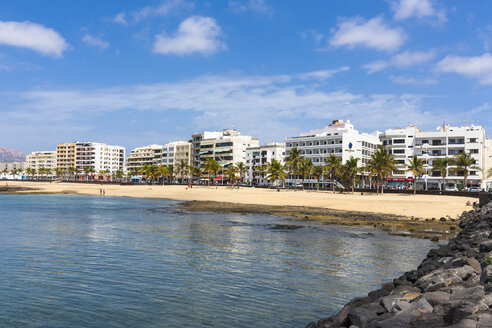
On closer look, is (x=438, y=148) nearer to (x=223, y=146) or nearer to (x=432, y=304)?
(x=223, y=146)

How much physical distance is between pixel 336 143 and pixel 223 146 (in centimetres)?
5825

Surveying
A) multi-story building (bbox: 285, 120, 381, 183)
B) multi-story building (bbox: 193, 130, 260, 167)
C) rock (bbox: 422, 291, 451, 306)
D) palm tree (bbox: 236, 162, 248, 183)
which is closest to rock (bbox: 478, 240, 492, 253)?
rock (bbox: 422, 291, 451, 306)

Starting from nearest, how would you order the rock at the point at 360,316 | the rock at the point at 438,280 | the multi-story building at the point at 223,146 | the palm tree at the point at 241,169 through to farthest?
the rock at the point at 360,316 < the rock at the point at 438,280 < the palm tree at the point at 241,169 < the multi-story building at the point at 223,146

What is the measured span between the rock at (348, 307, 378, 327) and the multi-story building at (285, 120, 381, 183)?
424ft

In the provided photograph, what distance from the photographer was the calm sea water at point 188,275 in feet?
44.4

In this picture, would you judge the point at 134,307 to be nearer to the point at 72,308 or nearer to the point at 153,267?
the point at 72,308

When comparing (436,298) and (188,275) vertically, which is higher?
(436,298)

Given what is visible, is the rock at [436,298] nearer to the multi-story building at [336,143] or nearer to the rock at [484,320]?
the rock at [484,320]

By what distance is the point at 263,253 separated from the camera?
24500 mm

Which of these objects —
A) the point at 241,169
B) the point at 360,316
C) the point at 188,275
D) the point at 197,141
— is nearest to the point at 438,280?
the point at 360,316

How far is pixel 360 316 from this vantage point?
31.6 ft

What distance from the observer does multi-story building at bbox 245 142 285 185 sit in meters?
162

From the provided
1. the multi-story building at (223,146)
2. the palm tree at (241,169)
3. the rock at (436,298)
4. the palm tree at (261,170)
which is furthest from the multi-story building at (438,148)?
the rock at (436,298)

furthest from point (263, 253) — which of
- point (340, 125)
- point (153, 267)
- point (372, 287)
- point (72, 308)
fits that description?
point (340, 125)
